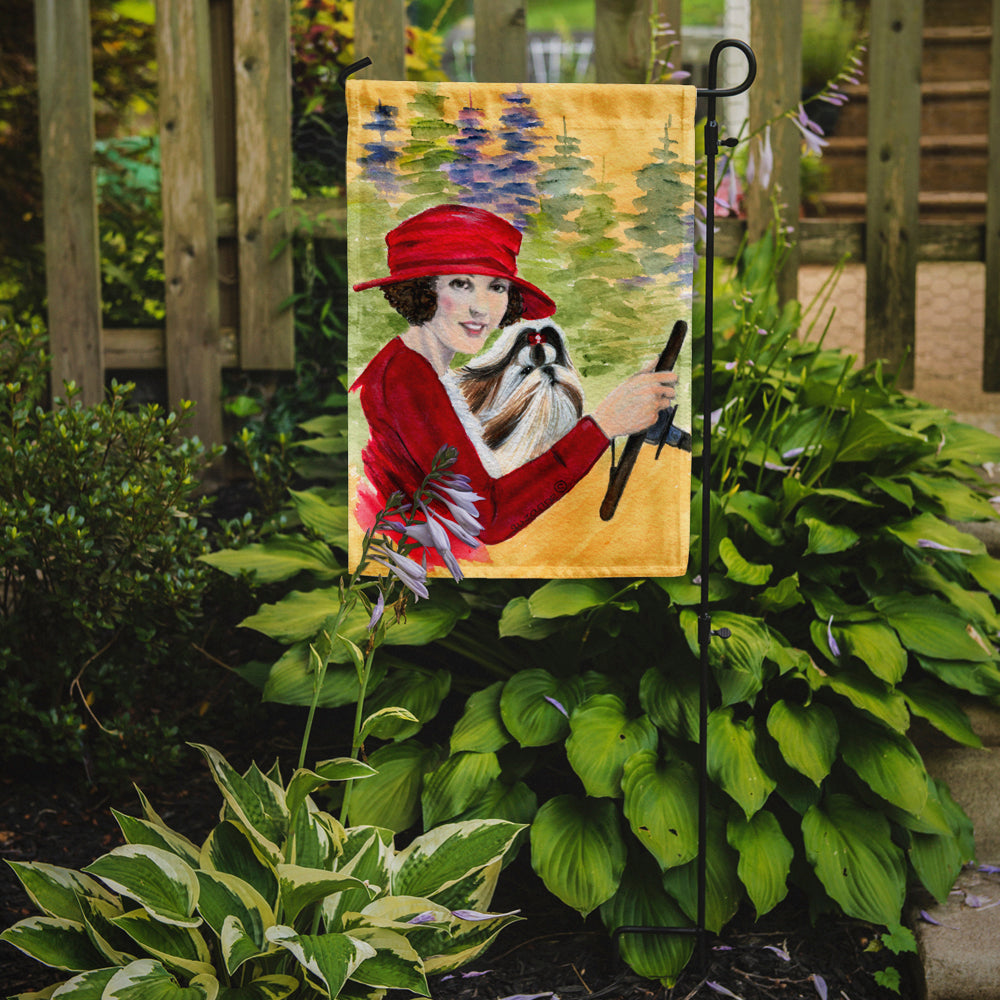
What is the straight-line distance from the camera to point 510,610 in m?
2.06

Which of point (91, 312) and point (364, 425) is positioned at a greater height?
point (91, 312)

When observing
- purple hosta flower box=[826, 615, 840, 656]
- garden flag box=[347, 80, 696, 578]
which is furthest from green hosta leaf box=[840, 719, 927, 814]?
garden flag box=[347, 80, 696, 578]

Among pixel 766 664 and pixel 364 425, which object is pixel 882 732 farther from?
pixel 364 425

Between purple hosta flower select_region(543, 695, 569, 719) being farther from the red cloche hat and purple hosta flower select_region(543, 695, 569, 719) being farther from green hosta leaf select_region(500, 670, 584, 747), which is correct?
the red cloche hat

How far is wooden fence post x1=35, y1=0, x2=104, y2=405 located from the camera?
3.17 m

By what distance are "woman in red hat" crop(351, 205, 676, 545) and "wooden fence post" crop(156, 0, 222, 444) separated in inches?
64.3

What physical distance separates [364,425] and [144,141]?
133 inches

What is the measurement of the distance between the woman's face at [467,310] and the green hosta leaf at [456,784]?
810mm

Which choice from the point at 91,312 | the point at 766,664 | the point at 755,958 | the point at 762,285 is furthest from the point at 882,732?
the point at 91,312

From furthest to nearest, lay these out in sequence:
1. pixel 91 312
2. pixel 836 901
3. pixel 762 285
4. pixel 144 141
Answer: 1. pixel 144 141
2. pixel 91 312
3. pixel 762 285
4. pixel 836 901

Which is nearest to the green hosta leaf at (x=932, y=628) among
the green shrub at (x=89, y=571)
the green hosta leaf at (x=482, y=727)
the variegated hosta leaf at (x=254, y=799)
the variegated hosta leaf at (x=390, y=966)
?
the green hosta leaf at (x=482, y=727)

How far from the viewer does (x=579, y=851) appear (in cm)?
187

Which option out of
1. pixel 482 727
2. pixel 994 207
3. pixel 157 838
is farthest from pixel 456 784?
pixel 994 207

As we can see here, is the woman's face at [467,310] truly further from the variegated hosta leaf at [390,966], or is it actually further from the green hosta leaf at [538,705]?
the variegated hosta leaf at [390,966]
